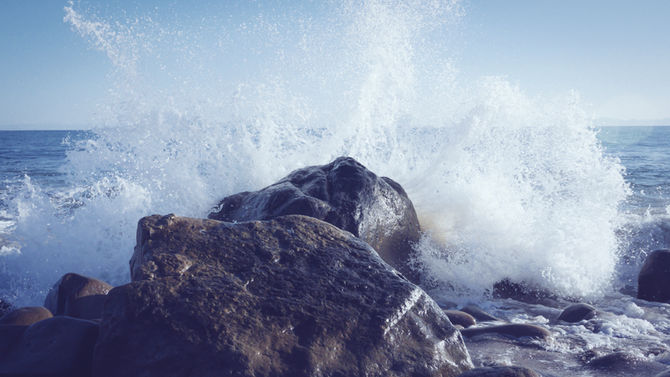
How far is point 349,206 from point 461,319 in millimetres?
1586

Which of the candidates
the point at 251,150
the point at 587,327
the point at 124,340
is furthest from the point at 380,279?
the point at 251,150

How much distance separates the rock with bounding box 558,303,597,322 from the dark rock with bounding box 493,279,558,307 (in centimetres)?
61

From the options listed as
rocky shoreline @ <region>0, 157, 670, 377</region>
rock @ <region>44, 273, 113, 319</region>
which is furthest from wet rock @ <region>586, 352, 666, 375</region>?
rock @ <region>44, 273, 113, 319</region>

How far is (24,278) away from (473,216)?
5.71 metres

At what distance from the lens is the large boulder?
206 centimetres

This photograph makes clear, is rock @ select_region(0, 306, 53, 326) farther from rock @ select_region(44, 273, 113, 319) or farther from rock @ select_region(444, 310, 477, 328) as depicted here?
rock @ select_region(444, 310, 477, 328)

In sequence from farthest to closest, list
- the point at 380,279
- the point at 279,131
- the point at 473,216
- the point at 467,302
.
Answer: the point at 279,131
the point at 473,216
the point at 467,302
the point at 380,279

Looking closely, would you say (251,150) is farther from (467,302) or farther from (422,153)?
(467,302)

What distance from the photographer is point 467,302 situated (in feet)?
16.2

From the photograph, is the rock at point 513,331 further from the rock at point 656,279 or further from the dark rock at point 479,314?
the rock at point 656,279

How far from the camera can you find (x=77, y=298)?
11.7 ft

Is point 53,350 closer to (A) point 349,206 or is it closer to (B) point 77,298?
(B) point 77,298

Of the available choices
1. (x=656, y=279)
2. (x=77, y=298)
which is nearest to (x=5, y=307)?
(x=77, y=298)

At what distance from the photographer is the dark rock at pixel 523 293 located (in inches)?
198
